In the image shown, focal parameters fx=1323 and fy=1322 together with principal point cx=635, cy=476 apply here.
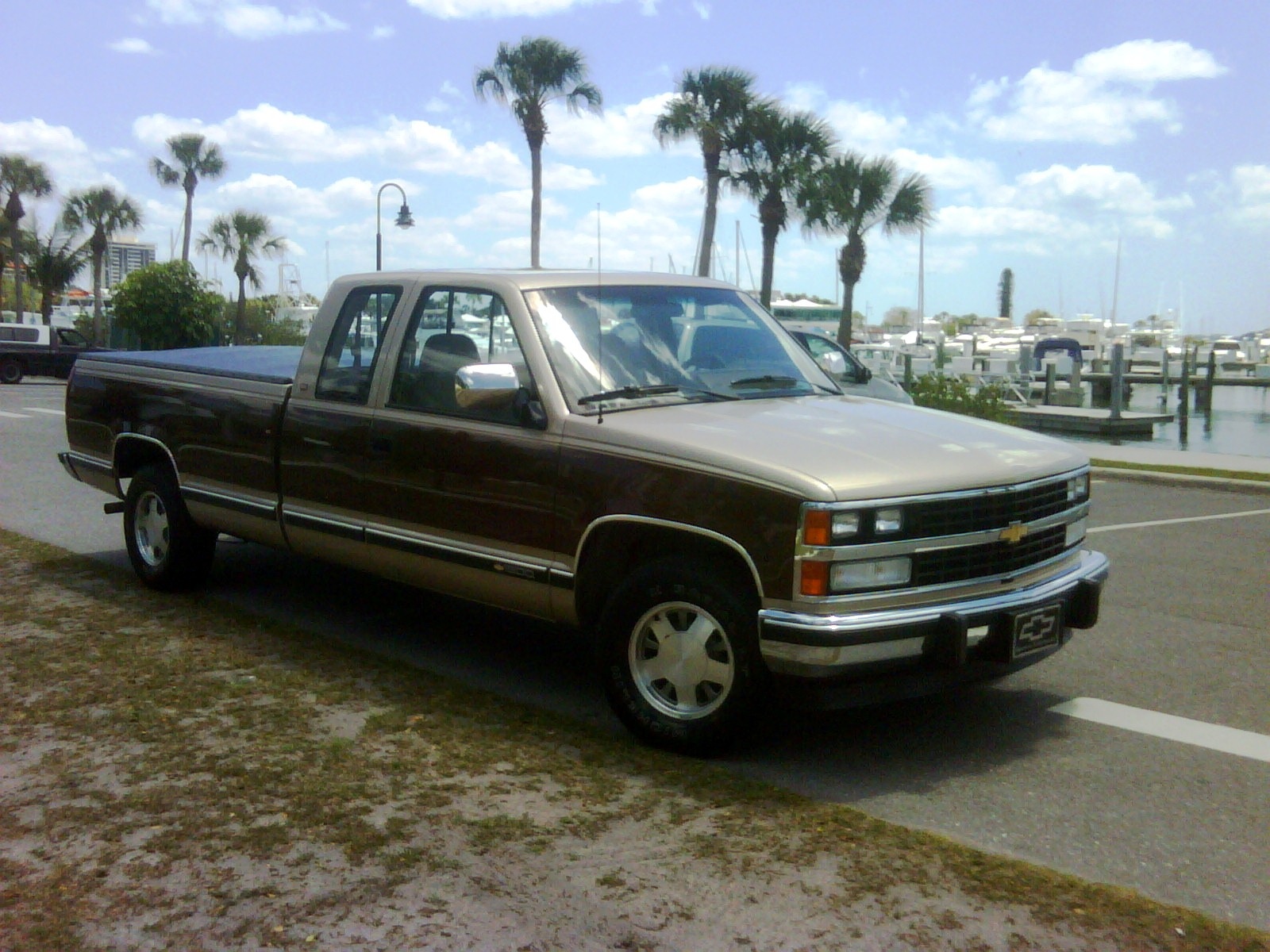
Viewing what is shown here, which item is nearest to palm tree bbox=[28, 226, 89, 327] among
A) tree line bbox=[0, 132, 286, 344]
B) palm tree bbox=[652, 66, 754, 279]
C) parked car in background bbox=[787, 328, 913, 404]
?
→ tree line bbox=[0, 132, 286, 344]

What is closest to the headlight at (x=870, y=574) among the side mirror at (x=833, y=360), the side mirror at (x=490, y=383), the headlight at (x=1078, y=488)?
the headlight at (x=1078, y=488)

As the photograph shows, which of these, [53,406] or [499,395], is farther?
[53,406]

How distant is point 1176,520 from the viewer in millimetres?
11922

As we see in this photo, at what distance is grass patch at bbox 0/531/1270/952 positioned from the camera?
3703mm

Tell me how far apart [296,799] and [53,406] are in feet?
75.4

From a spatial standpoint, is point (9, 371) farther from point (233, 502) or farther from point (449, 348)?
point (449, 348)

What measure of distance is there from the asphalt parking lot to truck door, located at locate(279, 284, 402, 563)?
0.70 meters

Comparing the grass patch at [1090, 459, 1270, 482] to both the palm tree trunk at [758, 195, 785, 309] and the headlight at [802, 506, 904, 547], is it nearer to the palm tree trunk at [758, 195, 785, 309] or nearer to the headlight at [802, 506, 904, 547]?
the headlight at [802, 506, 904, 547]

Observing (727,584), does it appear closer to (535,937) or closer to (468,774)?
(468,774)

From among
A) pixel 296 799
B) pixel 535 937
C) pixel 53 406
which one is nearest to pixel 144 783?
pixel 296 799

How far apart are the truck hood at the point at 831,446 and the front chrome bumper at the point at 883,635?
424 millimetres

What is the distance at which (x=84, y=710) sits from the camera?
5.51m

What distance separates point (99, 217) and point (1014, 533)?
7180cm

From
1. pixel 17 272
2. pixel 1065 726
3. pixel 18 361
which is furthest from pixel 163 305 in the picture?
pixel 1065 726
